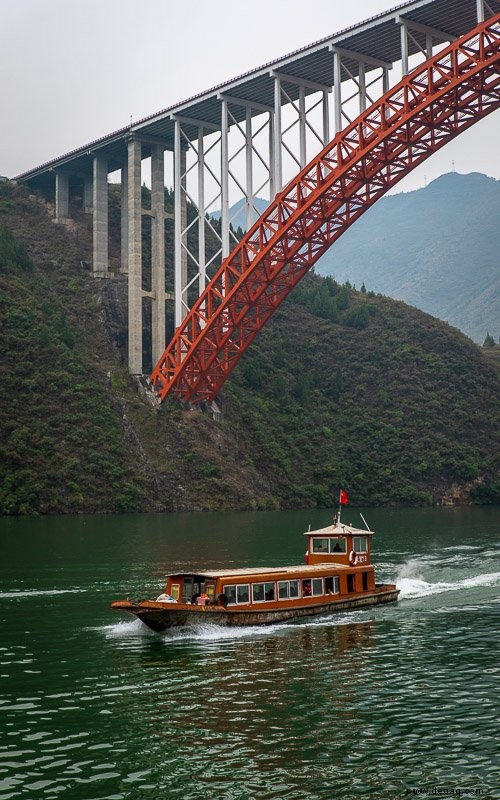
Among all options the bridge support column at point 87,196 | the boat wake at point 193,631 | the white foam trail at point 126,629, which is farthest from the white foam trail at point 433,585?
the bridge support column at point 87,196

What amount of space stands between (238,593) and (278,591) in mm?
1643

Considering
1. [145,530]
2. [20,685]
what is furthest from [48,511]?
[20,685]

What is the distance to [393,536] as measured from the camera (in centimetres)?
5775

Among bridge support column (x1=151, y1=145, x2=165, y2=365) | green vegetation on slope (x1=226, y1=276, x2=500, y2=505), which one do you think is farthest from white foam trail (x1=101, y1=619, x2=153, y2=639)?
bridge support column (x1=151, y1=145, x2=165, y2=365)

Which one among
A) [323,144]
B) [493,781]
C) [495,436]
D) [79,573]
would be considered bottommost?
[493,781]

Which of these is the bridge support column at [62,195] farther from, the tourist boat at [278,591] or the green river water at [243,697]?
the tourist boat at [278,591]

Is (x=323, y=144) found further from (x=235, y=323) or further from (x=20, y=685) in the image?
(x=20, y=685)

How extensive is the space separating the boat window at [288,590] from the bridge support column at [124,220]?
207ft

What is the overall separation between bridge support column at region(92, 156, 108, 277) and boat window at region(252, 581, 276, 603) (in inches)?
2547

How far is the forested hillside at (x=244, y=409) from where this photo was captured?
7406 centimetres

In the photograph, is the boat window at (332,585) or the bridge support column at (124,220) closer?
the boat window at (332,585)

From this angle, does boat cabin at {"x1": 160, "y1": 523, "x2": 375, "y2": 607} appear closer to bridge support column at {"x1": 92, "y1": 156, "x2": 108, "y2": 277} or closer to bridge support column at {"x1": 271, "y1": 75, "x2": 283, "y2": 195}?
bridge support column at {"x1": 271, "y1": 75, "x2": 283, "y2": 195}

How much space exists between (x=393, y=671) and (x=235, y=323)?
164ft

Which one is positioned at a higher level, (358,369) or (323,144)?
(323,144)
